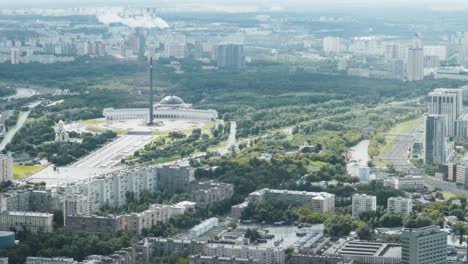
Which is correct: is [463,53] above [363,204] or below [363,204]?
above

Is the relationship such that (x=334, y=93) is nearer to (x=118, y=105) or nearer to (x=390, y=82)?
(x=390, y=82)

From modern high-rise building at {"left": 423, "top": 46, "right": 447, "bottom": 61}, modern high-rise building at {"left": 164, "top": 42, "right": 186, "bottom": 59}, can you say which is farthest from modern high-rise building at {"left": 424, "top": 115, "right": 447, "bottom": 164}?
modern high-rise building at {"left": 164, "top": 42, "right": 186, "bottom": 59}

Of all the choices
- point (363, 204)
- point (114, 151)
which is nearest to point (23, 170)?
point (114, 151)

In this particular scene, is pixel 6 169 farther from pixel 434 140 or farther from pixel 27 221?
pixel 434 140

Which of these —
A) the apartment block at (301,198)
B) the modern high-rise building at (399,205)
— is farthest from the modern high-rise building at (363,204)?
the apartment block at (301,198)

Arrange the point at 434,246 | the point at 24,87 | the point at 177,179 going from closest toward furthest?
1. the point at 434,246
2. the point at 177,179
3. the point at 24,87

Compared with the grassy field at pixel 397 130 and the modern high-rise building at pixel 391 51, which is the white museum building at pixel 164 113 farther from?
the modern high-rise building at pixel 391 51

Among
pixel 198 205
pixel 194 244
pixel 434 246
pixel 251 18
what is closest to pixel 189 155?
pixel 198 205
